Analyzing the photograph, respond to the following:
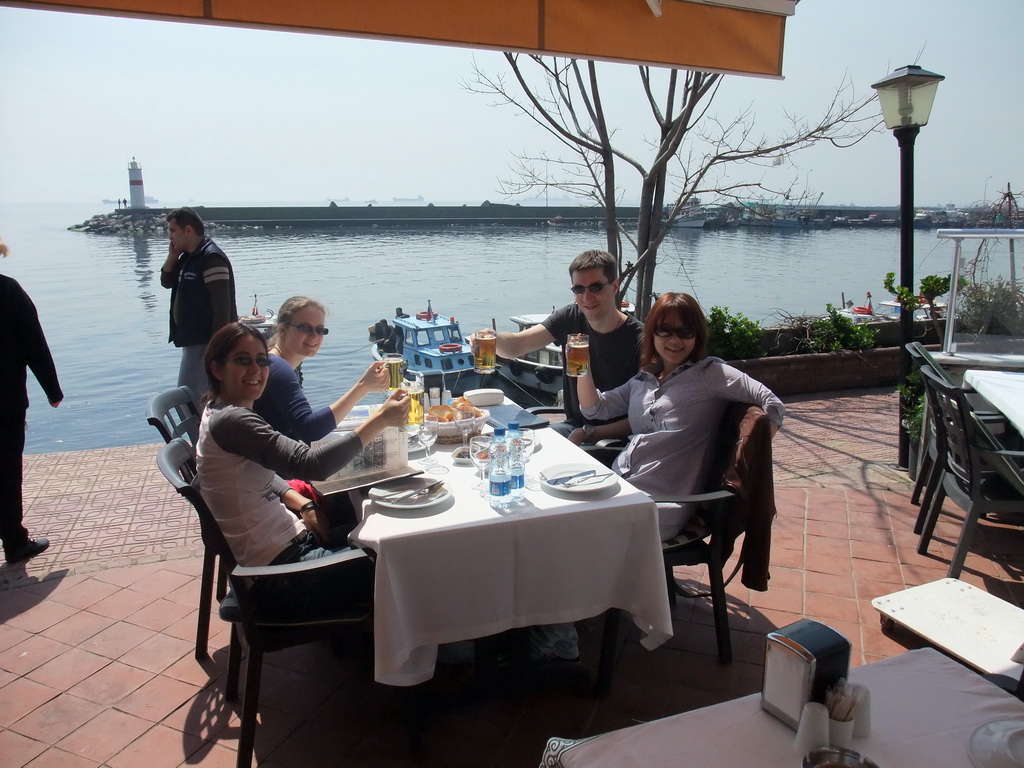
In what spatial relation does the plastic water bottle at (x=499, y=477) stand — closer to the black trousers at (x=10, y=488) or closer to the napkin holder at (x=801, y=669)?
the napkin holder at (x=801, y=669)

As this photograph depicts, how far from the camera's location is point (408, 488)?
2.12m

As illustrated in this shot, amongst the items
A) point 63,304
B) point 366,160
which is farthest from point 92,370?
point 366,160

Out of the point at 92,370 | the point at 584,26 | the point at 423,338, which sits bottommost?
the point at 92,370

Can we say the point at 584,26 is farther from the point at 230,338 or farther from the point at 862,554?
the point at 862,554

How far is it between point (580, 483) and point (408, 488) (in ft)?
1.71

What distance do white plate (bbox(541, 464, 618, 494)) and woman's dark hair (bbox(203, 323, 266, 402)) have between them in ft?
3.24

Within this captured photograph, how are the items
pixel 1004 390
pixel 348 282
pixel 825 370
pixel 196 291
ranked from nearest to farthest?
pixel 1004 390 → pixel 196 291 → pixel 825 370 → pixel 348 282

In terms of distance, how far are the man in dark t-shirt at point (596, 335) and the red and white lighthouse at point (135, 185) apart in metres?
79.1

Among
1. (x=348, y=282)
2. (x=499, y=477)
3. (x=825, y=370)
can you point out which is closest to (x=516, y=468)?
(x=499, y=477)

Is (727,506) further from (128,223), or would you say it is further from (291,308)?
(128,223)

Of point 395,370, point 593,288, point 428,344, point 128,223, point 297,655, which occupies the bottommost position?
point 428,344

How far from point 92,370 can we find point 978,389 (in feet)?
65.1

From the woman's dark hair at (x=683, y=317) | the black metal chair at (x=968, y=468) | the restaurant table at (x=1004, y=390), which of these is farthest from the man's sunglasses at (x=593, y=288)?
the restaurant table at (x=1004, y=390)

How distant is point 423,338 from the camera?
14320 mm
